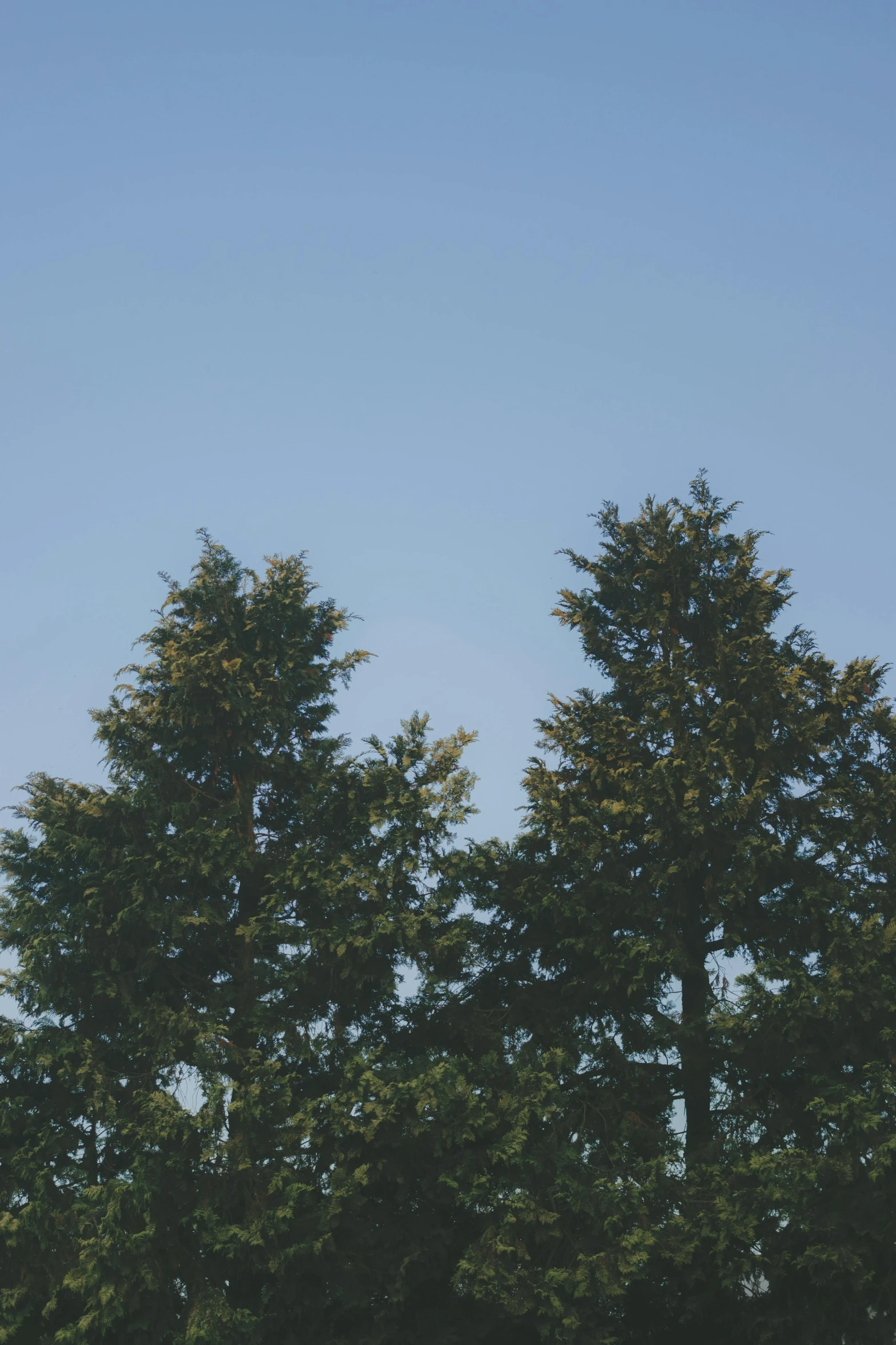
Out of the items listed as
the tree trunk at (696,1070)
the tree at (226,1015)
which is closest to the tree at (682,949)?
the tree trunk at (696,1070)

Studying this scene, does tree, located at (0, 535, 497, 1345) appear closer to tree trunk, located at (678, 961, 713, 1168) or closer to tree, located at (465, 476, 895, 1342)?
tree, located at (465, 476, 895, 1342)

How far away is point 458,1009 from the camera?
18.3 m

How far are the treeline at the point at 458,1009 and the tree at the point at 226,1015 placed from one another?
0.06m

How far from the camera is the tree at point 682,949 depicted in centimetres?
1573

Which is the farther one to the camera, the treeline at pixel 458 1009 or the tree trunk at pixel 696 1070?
the tree trunk at pixel 696 1070

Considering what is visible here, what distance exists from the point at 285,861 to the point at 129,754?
3.24 m

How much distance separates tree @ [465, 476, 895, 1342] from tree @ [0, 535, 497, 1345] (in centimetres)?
154

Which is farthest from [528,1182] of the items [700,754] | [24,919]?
[24,919]

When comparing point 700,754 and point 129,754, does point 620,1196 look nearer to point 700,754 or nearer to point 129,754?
point 700,754

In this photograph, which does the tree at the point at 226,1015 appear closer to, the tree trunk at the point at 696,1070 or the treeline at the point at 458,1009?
the treeline at the point at 458,1009

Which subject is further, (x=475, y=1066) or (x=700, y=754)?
(x=700, y=754)

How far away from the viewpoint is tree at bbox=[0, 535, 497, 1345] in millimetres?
15852

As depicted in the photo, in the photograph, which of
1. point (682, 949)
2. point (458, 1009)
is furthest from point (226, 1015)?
point (682, 949)

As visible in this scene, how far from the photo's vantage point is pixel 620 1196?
15.9 m
